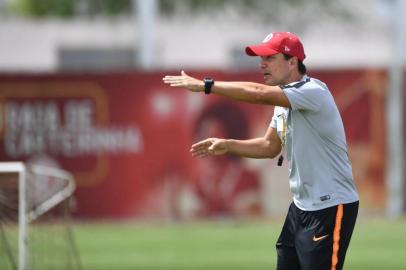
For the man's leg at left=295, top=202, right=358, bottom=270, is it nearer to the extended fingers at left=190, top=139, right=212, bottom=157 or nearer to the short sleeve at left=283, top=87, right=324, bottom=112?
the short sleeve at left=283, top=87, right=324, bottom=112

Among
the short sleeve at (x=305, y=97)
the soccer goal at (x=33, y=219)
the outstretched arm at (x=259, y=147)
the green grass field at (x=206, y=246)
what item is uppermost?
the short sleeve at (x=305, y=97)

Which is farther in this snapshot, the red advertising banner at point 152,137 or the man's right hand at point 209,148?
the red advertising banner at point 152,137

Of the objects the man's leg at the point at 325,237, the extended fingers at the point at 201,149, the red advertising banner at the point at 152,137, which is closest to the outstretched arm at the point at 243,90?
the extended fingers at the point at 201,149

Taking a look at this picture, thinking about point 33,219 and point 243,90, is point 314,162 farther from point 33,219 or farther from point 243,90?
point 33,219

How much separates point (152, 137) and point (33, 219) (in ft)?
45.4

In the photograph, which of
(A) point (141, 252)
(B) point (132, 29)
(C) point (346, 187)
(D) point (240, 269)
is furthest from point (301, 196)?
(B) point (132, 29)

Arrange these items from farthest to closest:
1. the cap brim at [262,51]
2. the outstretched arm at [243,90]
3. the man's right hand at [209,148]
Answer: the man's right hand at [209,148] → the cap brim at [262,51] → the outstretched arm at [243,90]

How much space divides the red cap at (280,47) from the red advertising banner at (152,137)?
16.4 m

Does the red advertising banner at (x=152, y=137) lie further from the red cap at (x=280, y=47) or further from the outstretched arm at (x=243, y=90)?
the outstretched arm at (x=243, y=90)

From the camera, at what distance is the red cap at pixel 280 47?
29.8ft

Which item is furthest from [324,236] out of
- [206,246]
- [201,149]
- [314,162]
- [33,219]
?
[206,246]

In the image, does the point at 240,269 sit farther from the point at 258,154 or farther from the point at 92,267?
the point at 258,154

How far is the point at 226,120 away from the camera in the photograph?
85.5 ft

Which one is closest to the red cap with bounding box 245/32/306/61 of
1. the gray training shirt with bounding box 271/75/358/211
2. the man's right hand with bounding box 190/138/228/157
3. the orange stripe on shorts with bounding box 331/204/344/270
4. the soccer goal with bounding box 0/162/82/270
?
the gray training shirt with bounding box 271/75/358/211
